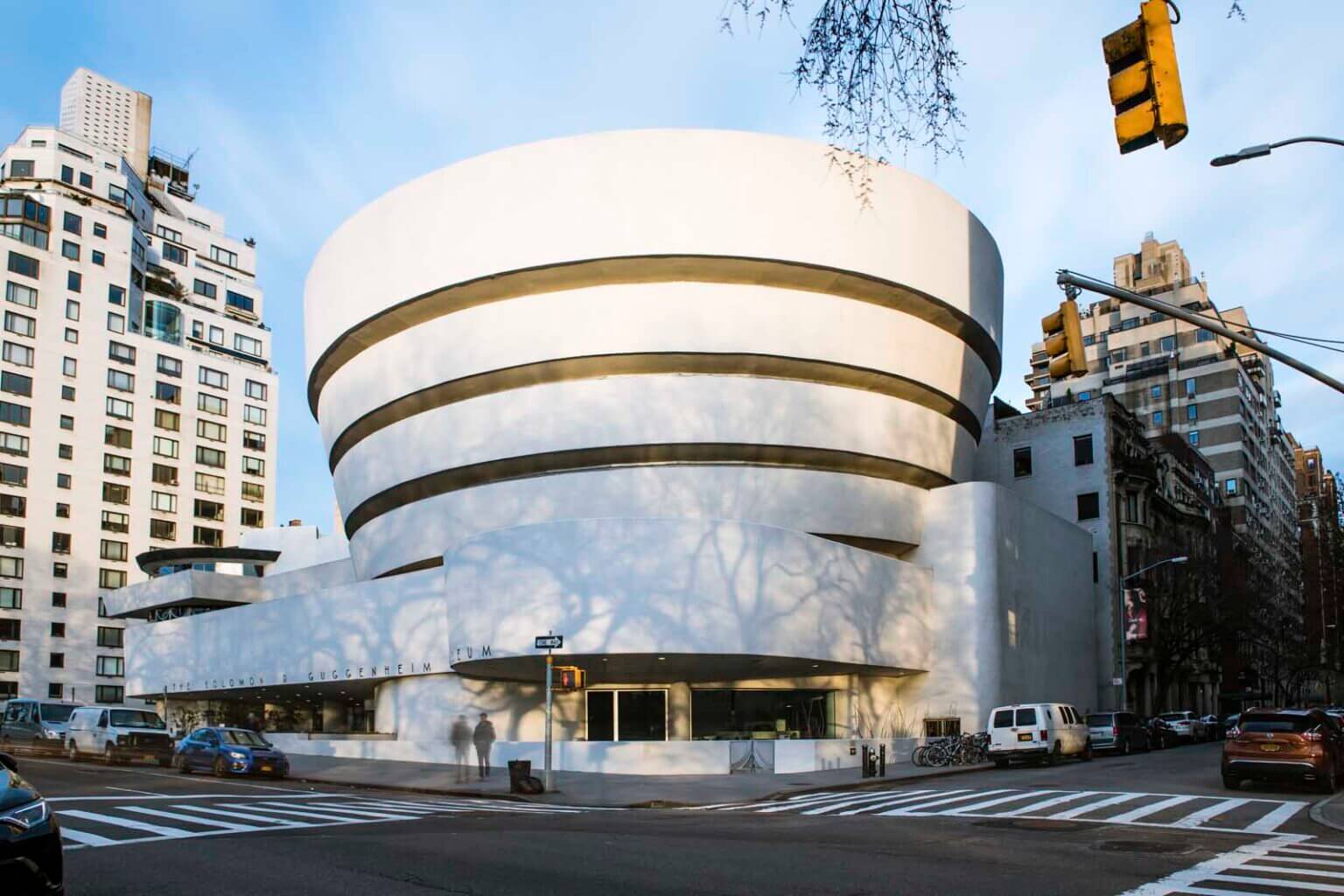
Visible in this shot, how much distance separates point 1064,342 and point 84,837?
43.8 ft

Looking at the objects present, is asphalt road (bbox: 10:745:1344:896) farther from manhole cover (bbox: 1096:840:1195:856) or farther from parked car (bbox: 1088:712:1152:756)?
parked car (bbox: 1088:712:1152:756)

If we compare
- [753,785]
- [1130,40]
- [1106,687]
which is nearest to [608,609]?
[753,785]

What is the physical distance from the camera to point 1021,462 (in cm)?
6588

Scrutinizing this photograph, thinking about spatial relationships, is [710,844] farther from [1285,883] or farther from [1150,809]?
[1150,809]

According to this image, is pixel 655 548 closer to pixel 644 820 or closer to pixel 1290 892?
pixel 644 820

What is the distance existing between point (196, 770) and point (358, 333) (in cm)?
2070

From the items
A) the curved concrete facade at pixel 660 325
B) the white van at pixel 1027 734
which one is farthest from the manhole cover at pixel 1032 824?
the curved concrete facade at pixel 660 325

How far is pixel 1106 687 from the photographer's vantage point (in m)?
62.7

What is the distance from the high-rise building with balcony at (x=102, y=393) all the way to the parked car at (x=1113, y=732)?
7178cm

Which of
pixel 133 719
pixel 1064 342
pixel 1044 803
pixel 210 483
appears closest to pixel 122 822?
pixel 1064 342

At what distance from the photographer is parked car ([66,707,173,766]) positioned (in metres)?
37.2

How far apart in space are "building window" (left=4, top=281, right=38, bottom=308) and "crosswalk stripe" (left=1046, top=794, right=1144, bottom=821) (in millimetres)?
86768

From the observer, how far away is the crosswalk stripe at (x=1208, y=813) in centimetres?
1878

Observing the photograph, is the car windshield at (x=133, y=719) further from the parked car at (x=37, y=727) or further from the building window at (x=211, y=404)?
the building window at (x=211, y=404)
